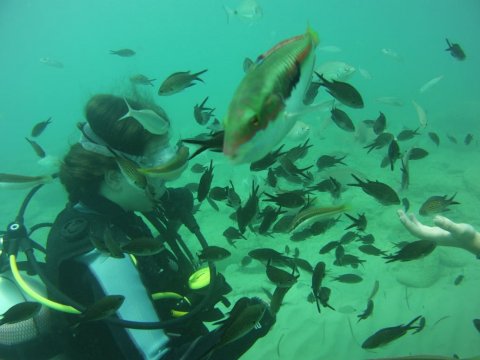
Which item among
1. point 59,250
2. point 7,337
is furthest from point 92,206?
point 7,337

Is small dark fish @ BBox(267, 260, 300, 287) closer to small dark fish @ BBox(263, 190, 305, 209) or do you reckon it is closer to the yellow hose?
small dark fish @ BBox(263, 190, 305, 209)

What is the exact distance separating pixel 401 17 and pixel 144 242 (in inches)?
6742

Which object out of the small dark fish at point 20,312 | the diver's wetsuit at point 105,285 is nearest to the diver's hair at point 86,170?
the diver's wetsuit at point 105,285

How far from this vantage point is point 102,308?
220 cm

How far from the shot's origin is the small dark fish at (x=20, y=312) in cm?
254

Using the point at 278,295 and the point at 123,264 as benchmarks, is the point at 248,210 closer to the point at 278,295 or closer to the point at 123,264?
the point at 278,295

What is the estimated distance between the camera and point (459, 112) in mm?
24781

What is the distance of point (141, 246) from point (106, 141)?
3.75 ft

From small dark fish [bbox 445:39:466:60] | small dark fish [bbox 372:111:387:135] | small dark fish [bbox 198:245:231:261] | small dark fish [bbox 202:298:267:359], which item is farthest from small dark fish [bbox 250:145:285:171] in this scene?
small dark fish [bbox 445:39:466:60]

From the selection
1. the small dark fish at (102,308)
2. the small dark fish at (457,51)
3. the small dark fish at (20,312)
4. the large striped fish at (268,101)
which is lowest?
the small dark fish at (20,312)

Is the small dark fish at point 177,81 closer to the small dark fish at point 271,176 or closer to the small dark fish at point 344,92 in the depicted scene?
the small dark fish at point 271,176

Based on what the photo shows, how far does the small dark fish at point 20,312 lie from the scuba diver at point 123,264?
0.25ft

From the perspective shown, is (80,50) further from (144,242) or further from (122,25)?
(144,242)

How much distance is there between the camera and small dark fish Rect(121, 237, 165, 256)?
105 inches
